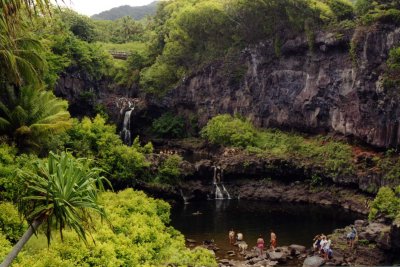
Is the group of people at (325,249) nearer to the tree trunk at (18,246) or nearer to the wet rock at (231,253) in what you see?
the wet rock at (231,253)

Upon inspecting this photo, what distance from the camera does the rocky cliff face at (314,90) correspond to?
139 feet

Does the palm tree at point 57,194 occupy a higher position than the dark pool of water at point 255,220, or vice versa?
the palm tree at point 57,194

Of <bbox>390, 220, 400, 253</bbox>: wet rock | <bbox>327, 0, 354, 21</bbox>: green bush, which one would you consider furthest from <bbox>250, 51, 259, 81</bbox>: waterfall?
<bbox>390, 220, 400, 253</bbox>: wet rock

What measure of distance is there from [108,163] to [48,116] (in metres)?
9.29

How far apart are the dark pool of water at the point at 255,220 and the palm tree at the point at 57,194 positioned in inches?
808

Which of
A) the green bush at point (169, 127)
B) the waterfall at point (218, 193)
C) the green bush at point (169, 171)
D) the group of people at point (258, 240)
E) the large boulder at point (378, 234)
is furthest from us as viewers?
the green bush at point (169, 127)

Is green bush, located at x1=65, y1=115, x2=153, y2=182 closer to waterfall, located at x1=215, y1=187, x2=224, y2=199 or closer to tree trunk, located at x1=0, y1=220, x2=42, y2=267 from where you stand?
waterfall, located at x1=215, y1=187, x2=224, y2=199

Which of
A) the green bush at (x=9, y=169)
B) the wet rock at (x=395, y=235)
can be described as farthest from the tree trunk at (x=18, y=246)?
the wet rock at (x=395, y=235)

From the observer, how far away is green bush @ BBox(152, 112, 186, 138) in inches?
2333

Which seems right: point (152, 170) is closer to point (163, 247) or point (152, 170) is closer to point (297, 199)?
point (297, 199)

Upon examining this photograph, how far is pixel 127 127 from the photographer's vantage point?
5878 cm

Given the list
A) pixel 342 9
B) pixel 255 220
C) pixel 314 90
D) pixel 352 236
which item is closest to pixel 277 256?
pixel 352 236

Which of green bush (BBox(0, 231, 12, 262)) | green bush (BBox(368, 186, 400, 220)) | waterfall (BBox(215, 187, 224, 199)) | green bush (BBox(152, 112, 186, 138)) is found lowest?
waterfall (BBox(215, 187, 224, 199))

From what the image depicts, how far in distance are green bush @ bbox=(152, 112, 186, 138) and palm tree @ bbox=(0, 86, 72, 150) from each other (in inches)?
1383
